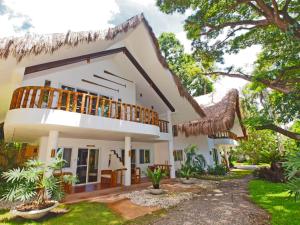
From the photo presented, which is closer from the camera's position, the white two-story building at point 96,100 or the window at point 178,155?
the white two-story building at point 96,100

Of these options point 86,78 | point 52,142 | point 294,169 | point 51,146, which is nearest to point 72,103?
point 52,142

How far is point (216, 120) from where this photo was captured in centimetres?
1334

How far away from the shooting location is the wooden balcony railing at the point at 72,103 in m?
6.02

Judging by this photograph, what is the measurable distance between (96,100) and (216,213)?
6400mm

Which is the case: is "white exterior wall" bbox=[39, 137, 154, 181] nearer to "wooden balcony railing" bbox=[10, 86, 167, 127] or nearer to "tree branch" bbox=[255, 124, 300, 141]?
"wooden balcony railing" bbox=[10, 86, 167, 127]

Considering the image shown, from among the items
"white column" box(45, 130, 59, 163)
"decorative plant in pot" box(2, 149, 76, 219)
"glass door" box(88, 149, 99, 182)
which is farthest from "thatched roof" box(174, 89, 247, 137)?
"decorative plant in pot" box(2, 149, 76, 219)

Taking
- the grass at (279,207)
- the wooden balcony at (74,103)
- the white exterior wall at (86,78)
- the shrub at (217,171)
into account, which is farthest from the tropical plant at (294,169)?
the shrub at (217,171)

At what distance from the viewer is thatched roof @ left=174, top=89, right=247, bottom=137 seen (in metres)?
13.0

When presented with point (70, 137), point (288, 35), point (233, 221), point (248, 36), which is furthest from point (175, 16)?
point (233, 221)

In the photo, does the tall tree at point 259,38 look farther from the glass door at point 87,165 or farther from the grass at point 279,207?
the glass door at point 87,165

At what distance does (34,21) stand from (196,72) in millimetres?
10159

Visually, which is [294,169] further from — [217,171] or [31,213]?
[217,171]

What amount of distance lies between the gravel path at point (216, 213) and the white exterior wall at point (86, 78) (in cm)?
708

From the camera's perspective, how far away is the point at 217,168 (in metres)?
14.8
